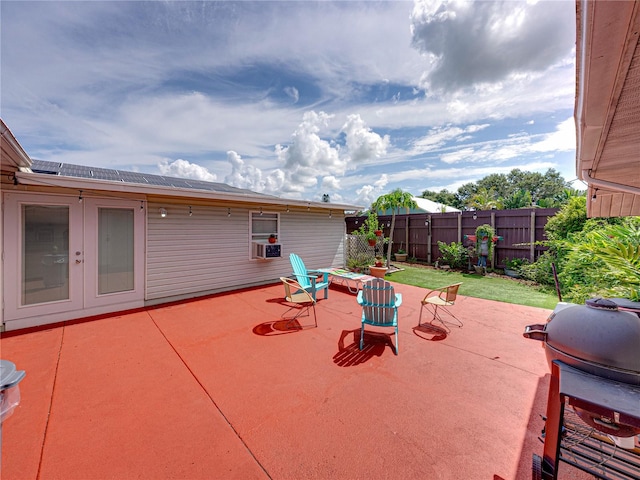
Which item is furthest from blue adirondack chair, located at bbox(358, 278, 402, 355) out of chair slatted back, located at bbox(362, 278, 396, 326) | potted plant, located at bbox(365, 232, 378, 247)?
potted plant, located at bbox(365, 232, 378, 247)

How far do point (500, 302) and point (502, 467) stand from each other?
4761 millimetres

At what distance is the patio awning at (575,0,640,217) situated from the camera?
2.31 ft

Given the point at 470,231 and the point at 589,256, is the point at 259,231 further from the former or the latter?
the point at 470,231

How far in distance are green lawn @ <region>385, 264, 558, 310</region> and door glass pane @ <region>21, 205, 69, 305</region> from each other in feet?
25.5

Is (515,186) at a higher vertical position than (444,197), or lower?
higher

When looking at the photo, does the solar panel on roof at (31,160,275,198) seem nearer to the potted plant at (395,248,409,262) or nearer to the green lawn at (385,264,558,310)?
the green lawn at (385,264,558,310)

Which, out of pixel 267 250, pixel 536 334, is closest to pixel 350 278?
pixel 267 250

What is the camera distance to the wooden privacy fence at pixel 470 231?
8.07m

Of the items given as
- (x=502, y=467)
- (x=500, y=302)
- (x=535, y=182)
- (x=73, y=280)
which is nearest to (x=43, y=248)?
(x=73, y=280)

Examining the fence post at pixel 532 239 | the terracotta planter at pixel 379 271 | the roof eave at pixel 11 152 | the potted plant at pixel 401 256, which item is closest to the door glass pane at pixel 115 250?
the roof eave at pixel 11 152

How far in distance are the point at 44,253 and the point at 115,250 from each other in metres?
0.93

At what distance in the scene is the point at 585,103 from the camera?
3.55ft

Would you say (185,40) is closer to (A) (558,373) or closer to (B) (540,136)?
(A) (558,373)

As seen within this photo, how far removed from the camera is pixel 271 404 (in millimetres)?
2352
